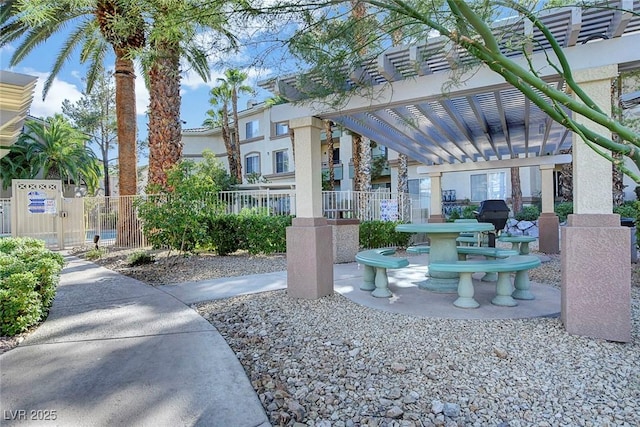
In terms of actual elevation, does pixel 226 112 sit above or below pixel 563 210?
above

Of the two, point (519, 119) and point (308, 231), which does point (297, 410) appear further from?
point (519, 119)

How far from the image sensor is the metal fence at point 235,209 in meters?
11.8

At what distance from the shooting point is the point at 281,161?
92.6ft

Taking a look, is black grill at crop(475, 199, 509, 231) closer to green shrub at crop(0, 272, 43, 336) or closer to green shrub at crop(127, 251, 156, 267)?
green shrub at crop(127, 251, 156, 267)

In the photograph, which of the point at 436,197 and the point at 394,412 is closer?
the point at 394,412

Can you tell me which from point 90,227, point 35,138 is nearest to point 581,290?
point 90,227

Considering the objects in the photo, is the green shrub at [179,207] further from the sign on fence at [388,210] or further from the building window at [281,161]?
the building window at [281,161]

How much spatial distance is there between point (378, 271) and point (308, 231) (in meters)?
1.31

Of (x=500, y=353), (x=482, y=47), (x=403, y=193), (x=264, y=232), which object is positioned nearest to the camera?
(x=482, y=47)

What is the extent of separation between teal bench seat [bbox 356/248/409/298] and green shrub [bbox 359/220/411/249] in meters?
4.67

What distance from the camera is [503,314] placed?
15.5ft

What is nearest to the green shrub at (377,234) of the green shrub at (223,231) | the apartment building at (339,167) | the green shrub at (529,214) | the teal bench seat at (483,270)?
the green shrub at (223,231)

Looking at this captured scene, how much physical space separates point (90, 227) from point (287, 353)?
43.6 feet

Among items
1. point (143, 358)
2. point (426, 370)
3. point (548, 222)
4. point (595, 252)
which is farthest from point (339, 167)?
point (426, 370)
